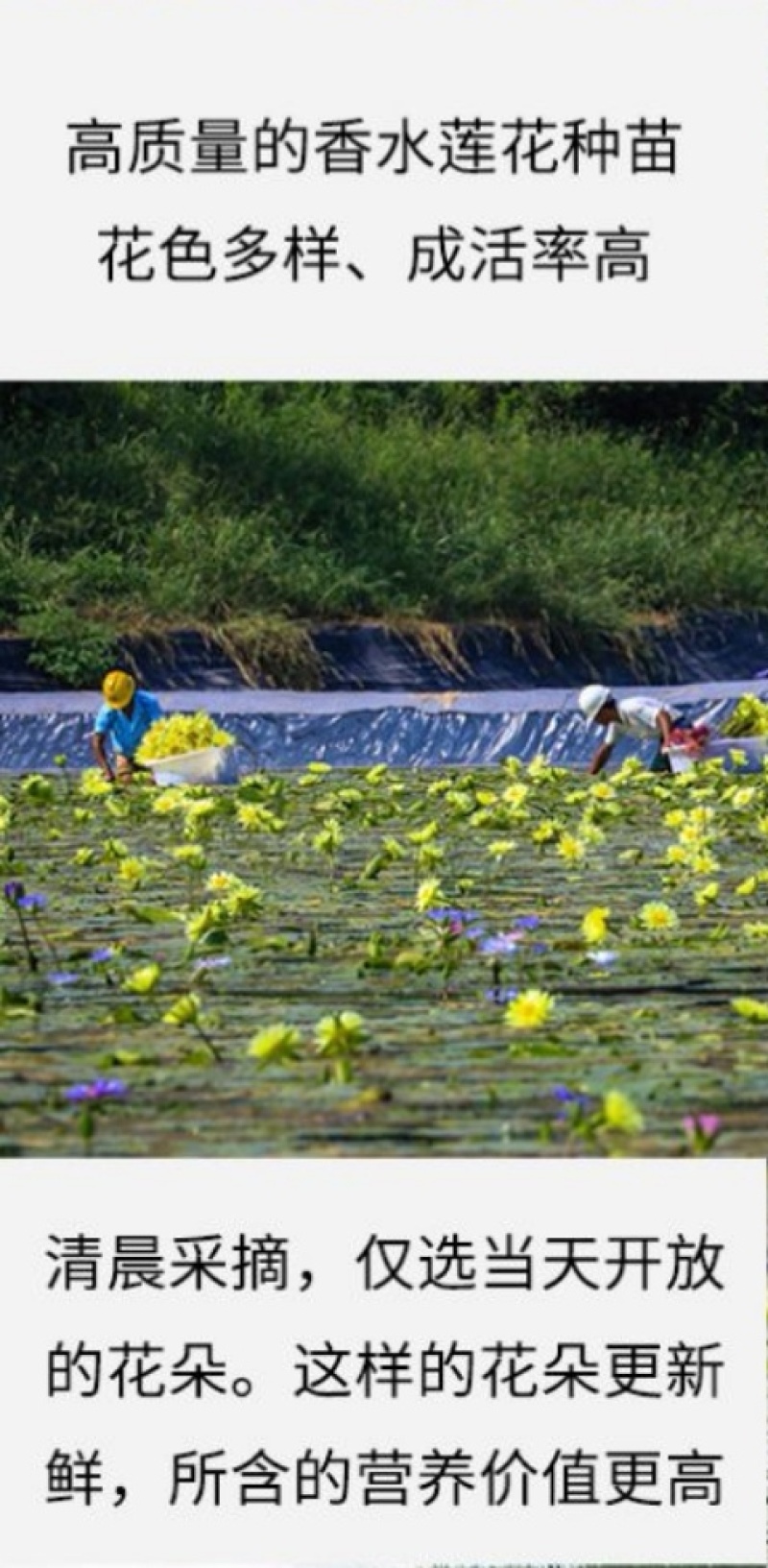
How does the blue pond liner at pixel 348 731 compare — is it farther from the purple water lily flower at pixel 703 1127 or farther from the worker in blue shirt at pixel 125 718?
the purple water lily flower at pixel 703 1127

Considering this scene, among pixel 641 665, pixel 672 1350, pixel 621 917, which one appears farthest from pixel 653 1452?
pixel 641 665

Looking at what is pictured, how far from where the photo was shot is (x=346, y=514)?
2194 cm

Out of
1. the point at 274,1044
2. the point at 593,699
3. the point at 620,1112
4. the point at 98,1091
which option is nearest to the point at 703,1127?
the point at 620,1112

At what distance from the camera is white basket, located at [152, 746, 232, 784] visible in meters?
12.7

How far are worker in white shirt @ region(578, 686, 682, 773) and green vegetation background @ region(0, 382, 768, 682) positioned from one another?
6128 millimetres

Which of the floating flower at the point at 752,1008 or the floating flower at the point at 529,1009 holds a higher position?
the floating flower at the point at 752,1008

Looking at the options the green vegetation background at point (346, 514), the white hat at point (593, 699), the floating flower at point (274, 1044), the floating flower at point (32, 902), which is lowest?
the floating flower at point (274, 1044)

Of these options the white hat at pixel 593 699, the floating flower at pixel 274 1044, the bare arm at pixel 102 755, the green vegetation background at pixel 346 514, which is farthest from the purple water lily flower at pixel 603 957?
the green vegetation background at pixel 346 514

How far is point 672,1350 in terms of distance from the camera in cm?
349

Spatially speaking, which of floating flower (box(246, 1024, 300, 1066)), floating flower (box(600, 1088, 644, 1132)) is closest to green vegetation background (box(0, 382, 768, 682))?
floating flower (box(246, 1024, 300, 1066))

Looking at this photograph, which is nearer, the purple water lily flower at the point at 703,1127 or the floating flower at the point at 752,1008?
the purple water lily flower at the point at 703,1127

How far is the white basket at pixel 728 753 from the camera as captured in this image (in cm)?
1261

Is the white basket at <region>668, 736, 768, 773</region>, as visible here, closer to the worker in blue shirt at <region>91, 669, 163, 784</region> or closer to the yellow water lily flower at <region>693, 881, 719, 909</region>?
the worker in blue shirt at <region>91, 669, 163, 784</region>

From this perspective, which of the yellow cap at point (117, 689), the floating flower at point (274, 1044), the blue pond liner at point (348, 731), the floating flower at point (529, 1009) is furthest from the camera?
the blue pond liner at point (348, 731)
